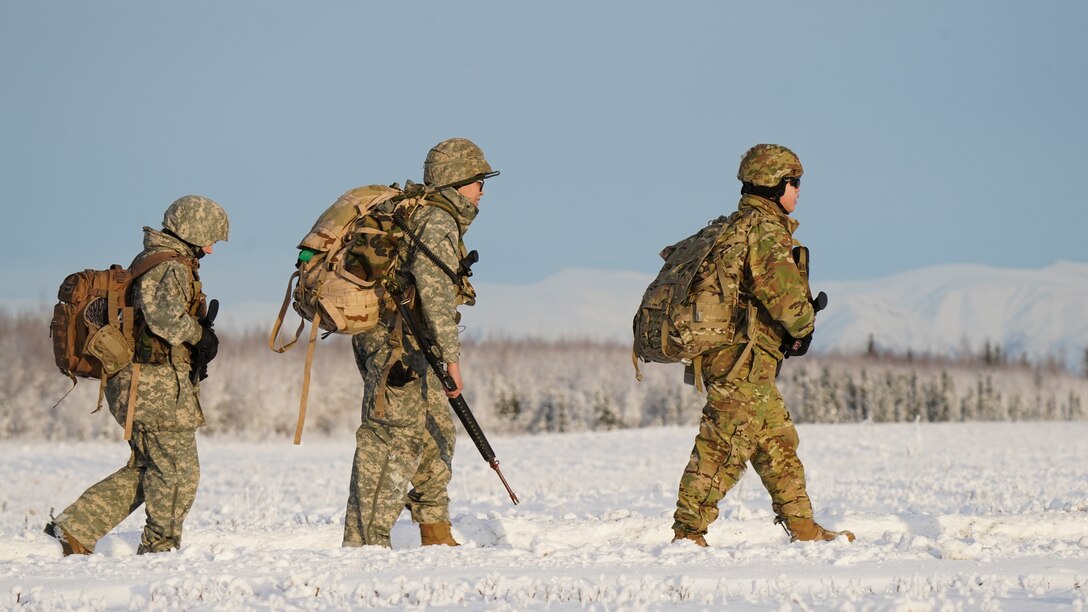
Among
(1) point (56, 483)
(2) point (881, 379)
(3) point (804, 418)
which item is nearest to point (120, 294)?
(1) point (56, 483)

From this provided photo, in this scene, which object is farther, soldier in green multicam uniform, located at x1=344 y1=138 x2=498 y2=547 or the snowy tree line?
the snowy tree line

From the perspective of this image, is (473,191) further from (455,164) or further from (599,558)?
(599,558)

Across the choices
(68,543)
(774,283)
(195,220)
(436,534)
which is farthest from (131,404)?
(774,283)

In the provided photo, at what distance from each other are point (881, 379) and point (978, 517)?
37.2 metres

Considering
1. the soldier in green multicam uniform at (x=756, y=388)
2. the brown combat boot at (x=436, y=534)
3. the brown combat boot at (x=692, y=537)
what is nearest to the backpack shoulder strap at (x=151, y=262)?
the brown combat boot at (x=436, y=534)

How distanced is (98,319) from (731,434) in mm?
3733

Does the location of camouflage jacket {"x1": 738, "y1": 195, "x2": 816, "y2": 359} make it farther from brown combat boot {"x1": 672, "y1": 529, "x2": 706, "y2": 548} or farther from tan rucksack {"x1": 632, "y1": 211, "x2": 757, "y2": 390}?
brown combat boot {"x1": 672, "y1": 529, "x2": 706, "y2": 548}

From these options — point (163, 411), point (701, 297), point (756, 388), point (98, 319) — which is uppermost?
point (701, 297)

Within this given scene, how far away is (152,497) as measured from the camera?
23.4ft

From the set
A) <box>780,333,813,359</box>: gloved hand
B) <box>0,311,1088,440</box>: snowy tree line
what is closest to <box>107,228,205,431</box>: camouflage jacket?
<box>780,333,813,359</box>: gloved hand

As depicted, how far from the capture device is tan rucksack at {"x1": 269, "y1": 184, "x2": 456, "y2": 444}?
655cm

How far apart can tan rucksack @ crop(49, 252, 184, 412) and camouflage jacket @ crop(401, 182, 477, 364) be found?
153 cm

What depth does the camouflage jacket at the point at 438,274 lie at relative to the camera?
6504 millimetres

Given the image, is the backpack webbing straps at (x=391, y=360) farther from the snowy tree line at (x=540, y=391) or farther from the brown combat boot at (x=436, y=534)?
the snowy tree line at (x=540, y=391)
